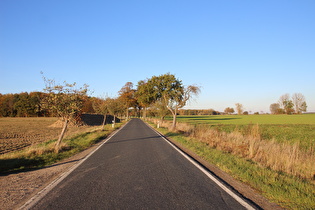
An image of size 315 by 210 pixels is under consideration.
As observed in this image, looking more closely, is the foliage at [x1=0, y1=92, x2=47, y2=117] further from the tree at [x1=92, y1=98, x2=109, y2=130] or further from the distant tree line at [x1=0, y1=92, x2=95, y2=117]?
the tree at [x1=92, y1=98, x2=109, y2=130]

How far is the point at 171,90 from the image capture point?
89.1 ft

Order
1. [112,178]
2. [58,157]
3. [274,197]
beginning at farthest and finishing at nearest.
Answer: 1. [58,157]
2. [112,178]
3. [274,197]

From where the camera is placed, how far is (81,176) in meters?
6.14

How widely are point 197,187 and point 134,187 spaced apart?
154 cm

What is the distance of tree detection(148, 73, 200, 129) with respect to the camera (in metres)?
25.6

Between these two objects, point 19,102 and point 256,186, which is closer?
point 256,186

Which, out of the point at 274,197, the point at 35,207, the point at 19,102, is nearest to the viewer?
the point at 35,207

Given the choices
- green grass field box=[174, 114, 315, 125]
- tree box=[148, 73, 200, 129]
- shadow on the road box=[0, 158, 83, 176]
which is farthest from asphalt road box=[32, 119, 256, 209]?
green grass field box=[174, 114, 315, 125]

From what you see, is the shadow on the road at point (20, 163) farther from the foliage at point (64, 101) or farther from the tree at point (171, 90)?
the tree at point (171, 90)

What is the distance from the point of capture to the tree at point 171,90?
2558cm

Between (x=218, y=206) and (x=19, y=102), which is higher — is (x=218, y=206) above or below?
below

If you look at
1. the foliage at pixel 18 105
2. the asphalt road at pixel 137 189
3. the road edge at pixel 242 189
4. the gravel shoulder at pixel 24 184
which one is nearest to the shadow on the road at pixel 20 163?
the gravel shoulder at pixel 24 184

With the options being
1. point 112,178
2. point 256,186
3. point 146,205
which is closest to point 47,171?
point 112,178

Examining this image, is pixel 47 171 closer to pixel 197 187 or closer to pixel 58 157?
pixel 58 157
